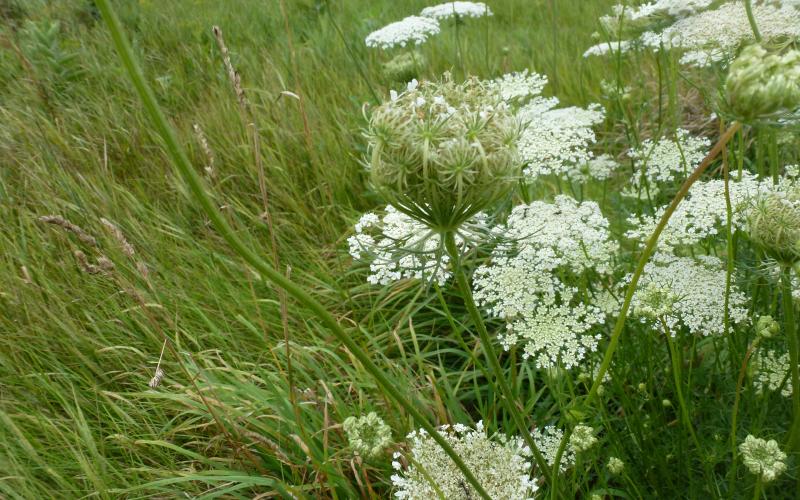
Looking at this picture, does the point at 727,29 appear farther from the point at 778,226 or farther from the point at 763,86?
the point at 763,86

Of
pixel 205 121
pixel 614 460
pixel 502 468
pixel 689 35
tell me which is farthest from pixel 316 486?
pixel 205 121

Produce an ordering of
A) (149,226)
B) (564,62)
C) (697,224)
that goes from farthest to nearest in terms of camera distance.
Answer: (564,62) < (149,226) < (697,224)

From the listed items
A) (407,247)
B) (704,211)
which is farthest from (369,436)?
(704,211)

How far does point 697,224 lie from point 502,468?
1.02 metres

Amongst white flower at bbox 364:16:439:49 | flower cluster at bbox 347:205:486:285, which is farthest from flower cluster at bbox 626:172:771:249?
white flower at bbox 364:16:439:49

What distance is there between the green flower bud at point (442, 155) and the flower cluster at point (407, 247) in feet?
0.33

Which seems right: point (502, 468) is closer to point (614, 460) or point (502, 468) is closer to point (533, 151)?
point (614, 460)

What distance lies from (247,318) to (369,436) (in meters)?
1.74

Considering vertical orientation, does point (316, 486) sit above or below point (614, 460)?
below

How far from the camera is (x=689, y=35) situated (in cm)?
227

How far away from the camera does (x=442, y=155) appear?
1321 millimetres

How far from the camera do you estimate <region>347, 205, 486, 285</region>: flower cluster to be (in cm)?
147

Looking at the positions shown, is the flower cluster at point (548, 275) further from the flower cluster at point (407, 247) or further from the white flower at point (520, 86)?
the white flower at point (520, 86)

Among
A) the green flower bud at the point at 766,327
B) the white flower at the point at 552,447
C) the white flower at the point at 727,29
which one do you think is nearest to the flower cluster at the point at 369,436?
the white flower at the point at 552,447
